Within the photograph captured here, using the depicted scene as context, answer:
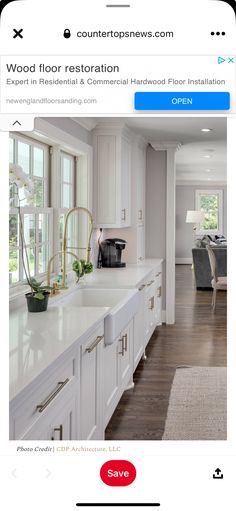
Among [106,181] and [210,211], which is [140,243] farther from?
[210,211]

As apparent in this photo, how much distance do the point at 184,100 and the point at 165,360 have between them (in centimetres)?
332

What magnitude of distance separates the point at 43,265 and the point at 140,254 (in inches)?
83.1

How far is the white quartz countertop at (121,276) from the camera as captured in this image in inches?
126

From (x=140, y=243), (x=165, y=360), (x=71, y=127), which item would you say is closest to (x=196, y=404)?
(x=165, y=360)

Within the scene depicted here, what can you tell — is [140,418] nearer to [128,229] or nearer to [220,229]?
[128,229]

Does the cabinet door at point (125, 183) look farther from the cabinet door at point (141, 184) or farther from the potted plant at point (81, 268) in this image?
the potted plant at point (81, 268)

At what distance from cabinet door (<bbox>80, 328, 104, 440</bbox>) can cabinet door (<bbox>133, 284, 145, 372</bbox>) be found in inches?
50.5

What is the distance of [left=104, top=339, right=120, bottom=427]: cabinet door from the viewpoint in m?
2.44

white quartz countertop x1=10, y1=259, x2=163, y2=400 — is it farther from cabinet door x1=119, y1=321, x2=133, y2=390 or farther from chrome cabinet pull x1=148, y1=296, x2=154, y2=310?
chrome cabinet pull x1=148, y1=296, x2=154, y2=310

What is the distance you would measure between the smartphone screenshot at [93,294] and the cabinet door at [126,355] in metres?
0.01

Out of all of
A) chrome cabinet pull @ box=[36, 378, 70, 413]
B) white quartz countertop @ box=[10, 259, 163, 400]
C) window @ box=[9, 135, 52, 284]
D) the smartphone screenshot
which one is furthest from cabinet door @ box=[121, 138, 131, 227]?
chrome cabinet pull @ box=[36, 378, 70, 413]

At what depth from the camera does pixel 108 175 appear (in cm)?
412

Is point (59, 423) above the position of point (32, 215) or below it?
below

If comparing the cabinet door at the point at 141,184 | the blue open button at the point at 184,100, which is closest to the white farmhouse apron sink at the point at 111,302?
the blue open button at the point at 184,100
